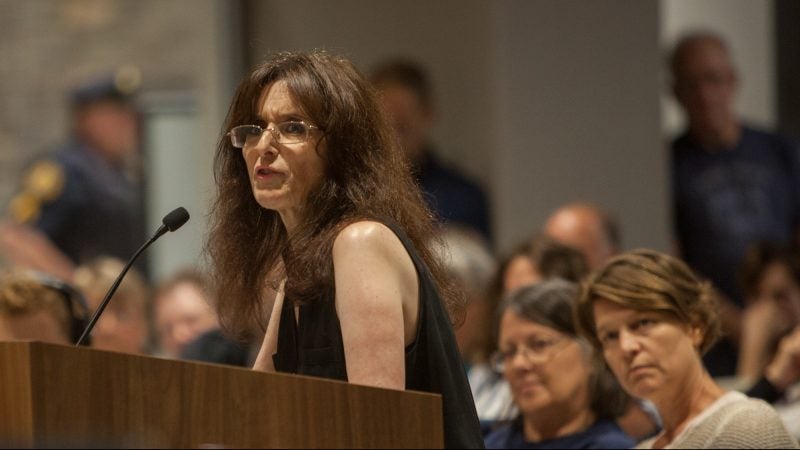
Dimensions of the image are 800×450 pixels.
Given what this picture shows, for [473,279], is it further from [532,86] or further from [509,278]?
[532,86]

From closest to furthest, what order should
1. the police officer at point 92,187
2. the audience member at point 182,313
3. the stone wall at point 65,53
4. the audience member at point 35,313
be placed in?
the audience member at point 35,313 → the audience member at point 182,313 → the police officer at point 92,187 → the stone wall at point 65,53

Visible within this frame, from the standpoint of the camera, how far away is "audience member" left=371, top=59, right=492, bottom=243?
6629 mm

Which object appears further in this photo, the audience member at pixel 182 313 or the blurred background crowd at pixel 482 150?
the audience member at pixel 182 313

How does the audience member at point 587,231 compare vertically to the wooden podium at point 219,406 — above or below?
below

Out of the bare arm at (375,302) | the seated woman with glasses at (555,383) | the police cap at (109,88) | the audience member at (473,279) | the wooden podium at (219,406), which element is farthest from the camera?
→ the police cap at (109,88)

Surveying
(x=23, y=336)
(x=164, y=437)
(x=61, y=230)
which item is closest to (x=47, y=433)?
(x=164, y=437)

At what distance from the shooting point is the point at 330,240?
2.61m

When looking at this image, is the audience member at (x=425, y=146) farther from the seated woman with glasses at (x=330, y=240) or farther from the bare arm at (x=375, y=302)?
the bare arm at (x=375, y=302)

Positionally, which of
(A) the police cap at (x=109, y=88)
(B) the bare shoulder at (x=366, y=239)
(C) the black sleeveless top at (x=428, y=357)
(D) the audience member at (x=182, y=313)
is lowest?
(D) the audience member at (x=182, y=313)

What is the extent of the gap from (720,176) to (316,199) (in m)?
4.39

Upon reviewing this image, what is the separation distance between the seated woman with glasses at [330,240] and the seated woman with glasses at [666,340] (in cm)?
74

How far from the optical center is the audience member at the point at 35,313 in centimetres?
425

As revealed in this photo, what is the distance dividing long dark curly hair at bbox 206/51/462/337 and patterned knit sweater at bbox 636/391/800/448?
774mm

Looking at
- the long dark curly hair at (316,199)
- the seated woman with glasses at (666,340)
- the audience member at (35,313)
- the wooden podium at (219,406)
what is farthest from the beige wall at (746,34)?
the wooden podium at (219,406)
